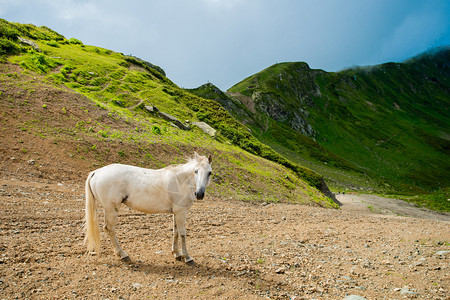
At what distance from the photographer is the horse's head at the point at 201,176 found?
21.5 ft

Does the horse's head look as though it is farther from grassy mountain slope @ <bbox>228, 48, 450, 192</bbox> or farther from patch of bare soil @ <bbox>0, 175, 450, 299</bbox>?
grassy mountain slope @ <bbox>228, 48, 450, 192</bbox>

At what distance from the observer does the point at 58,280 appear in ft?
18.1

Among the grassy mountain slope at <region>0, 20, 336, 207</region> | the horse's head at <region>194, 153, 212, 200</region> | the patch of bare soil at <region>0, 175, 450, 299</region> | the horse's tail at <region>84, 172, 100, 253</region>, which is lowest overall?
the patch of bare soil at <region>0, 175, 450, 299</region>

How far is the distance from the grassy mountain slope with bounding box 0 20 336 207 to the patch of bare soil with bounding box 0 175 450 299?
4684 millimetres

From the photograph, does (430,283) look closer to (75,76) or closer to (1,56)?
(1,56)

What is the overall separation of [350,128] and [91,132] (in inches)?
5943

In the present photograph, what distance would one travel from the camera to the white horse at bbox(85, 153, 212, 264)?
688 centimetres

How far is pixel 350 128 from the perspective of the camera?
145m

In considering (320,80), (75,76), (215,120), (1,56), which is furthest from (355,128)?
(1,56)

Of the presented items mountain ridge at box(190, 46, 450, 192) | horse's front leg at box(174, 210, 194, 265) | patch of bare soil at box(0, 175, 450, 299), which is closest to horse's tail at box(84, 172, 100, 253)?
patch of bare soil at box(0, 175, 450, 299)

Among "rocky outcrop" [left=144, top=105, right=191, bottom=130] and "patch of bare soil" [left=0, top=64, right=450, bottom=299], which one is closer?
"patch of bare soil" [left=0, top=64, right=450, bottom=299]

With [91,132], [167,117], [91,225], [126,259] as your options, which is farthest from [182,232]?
[167,117]

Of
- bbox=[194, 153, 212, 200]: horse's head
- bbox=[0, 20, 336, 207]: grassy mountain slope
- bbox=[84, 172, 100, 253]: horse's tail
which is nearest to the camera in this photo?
bbox=[194, 153, 212, 200]: horse's head

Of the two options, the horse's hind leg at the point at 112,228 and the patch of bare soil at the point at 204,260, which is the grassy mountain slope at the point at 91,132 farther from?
the horse's hind leg at the point at 112,228
